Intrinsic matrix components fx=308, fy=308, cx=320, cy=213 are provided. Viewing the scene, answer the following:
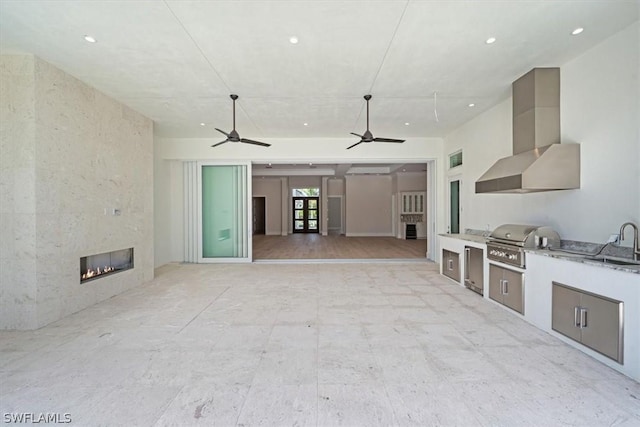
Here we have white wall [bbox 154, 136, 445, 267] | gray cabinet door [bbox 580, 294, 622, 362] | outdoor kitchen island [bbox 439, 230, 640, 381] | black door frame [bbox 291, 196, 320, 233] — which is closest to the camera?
outdoor kitchen island [bbox 439, 230, 640, 381]

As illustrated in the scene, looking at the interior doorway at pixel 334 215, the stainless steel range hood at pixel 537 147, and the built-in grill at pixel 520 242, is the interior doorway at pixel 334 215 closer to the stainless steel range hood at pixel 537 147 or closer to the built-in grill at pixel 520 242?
the stainless steel range hood at pixel 537 147

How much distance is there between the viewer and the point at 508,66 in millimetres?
3932

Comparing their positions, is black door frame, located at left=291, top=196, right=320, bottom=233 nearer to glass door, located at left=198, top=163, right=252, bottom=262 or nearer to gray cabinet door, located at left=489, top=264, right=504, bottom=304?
glass door, located at left=198, top=163, right=252, bottom=262

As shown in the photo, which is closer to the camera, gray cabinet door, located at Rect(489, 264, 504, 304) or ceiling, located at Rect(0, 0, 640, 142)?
ceiling, located at Rect(0, 0, 640, 142)

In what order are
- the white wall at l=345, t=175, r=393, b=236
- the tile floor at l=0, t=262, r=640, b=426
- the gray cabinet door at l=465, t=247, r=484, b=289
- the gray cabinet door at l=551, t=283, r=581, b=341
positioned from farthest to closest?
1. the white wall at l=345, t=175, r=393, b=236
2. the gray cabinet door at l=465, t=247, r=484, b=289
3. the gray cabinet door at l=551, t=283, r=581, b=341
4. the tile floor at l=0, t=262, r=640, b=426

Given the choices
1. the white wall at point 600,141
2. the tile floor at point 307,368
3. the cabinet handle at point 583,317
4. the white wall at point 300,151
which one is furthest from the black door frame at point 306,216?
the cabinet handle at point 583,317

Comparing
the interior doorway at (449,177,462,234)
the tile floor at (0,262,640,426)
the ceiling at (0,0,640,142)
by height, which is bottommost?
the tile floor at (0,262,640,426)

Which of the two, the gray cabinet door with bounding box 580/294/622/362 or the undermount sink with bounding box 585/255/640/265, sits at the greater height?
the undermount sink with bounding box 585/255/640/265

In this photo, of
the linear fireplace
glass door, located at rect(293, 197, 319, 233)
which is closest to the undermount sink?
the linear fireplace

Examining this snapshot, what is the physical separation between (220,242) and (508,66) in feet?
22.9

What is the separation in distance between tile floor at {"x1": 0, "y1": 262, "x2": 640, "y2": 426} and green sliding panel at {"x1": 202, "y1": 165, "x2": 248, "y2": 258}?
3.45 m

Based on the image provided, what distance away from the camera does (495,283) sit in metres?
4.34

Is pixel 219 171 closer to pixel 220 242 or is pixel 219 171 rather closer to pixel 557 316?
pixel 220 242

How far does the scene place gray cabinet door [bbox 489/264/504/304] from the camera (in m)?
4.23
